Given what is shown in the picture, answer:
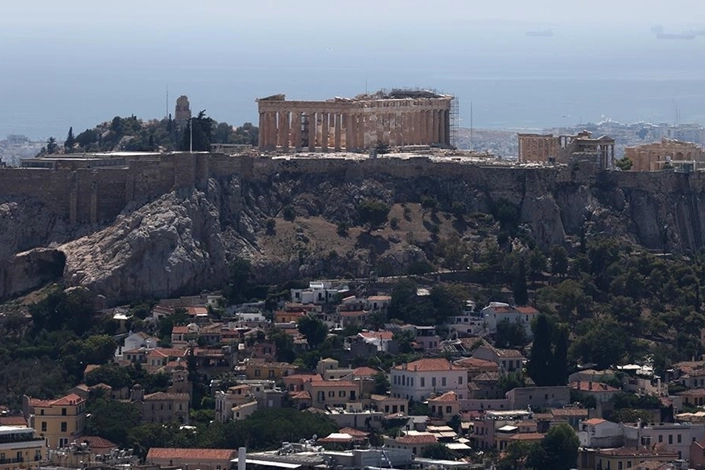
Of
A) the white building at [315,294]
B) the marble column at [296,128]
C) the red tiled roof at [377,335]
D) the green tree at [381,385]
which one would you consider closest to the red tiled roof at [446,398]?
the green tree at [381,385]

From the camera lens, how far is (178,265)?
95000mm

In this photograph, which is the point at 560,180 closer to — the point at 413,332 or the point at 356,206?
the point at 356,206

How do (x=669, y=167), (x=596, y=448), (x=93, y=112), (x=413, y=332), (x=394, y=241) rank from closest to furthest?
(x=596, y=448), (x=413, y=332), (x=394, y=241), (x=669, y=167), (x=93, y=112)

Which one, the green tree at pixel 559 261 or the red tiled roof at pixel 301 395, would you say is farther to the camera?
the green tree at pixel 559 261

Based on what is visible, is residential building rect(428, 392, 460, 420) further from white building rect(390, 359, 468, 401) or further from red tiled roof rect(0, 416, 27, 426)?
red tiled roof rect(0, 416, 27, 426)

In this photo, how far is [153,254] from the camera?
9506 cm

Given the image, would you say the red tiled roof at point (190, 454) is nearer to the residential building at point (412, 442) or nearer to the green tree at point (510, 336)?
the residential building at point (412, 442)

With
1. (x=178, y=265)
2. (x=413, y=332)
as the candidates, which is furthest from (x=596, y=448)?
(x=178, y=265)

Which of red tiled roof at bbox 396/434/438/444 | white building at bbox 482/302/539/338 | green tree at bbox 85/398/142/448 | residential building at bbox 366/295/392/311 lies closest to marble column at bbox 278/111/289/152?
residential building at bbox 366/295/392/311

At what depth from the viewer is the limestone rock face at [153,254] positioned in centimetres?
9475

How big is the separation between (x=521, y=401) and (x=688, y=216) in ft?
71.1

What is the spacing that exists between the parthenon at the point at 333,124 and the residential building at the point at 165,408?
23.3 m

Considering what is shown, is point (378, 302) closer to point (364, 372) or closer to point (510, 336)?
point (510, 336)

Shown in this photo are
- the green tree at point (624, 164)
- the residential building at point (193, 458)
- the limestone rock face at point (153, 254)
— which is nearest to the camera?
the residential building at point (193, 458)
